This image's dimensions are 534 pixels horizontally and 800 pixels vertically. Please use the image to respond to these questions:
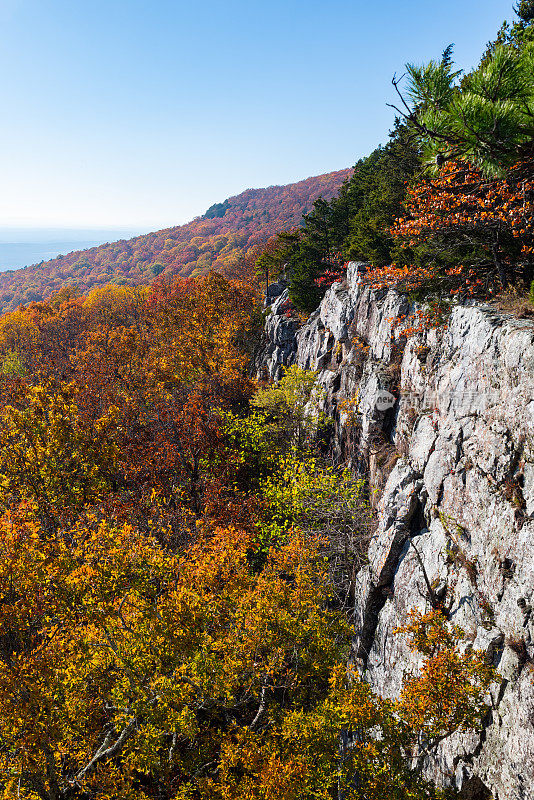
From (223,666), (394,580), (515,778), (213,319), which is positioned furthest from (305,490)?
(213,319)

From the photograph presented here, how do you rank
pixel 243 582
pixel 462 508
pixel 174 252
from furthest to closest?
pixel 174 252 < pixel 243 582 < pixel 462 508

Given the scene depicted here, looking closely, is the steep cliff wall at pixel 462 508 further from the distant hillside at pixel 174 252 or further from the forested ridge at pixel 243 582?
the distant hillside at pixel 174 252

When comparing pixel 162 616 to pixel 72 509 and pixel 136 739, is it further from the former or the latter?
pixel 72 509

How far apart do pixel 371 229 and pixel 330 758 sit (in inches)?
967

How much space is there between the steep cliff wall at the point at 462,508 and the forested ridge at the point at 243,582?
68cm

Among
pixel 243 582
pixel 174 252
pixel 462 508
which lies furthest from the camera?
pixel 174 252

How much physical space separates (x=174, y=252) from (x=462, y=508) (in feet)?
552

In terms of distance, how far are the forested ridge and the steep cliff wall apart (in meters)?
0.68

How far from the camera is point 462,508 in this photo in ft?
38.1

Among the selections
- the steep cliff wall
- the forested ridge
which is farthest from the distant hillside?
the steep cliff wall

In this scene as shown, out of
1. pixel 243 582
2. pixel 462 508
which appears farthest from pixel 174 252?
pixel 462 508

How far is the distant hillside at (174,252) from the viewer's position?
13575 centimetres

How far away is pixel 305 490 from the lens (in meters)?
18.6

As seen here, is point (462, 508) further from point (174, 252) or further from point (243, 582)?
point (174, 252)
